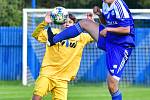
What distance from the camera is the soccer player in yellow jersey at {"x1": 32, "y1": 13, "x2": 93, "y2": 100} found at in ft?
39.3

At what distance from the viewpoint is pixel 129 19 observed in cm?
1121

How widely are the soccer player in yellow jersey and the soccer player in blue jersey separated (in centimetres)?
63

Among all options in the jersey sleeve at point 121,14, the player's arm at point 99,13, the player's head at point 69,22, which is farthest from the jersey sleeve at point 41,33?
the jersey sleeve at point 121,14

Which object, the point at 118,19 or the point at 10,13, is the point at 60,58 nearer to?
the point at 118,19

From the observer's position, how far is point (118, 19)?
36.6ft

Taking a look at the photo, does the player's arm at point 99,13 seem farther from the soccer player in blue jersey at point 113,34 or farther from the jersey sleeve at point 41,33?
the jersey sleeve at point 41,33

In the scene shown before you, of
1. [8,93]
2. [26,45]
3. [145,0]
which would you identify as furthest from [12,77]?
[145,0]

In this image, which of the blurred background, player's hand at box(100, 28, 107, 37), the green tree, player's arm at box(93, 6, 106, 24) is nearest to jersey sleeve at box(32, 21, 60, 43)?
player's arm at box(93, 6, 106, 24)

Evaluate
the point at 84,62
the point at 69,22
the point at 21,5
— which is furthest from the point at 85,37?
the point at 21,5

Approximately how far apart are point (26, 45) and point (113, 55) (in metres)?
13.9

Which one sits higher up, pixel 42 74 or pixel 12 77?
pixel 42 74

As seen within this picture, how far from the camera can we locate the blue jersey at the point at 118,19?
11.1 meters

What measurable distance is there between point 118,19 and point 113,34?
0.29 meters

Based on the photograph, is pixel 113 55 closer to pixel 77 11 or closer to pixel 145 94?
pixel 145 94
